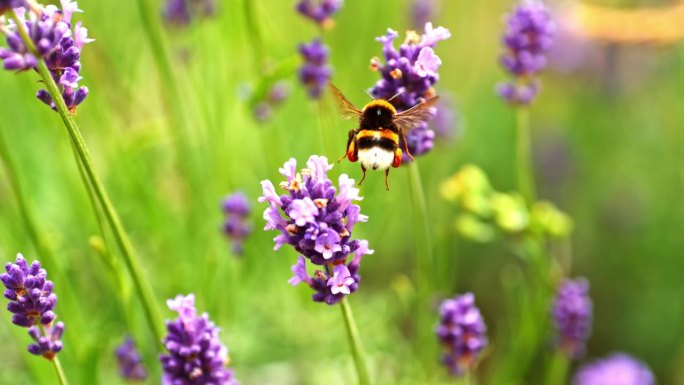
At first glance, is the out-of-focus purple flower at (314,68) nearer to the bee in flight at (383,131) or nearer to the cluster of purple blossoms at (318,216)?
the bee in flight at (383,131)

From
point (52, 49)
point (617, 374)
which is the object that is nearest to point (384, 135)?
point (52, 49)

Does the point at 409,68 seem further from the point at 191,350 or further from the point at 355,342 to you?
the point at 191,350

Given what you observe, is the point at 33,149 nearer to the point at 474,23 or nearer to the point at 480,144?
the point at 480,144

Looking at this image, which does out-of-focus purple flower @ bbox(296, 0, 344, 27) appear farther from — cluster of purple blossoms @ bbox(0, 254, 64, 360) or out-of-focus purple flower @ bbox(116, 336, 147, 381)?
cluster of purple blossoms @ bbox(0, 254, 64, 360)

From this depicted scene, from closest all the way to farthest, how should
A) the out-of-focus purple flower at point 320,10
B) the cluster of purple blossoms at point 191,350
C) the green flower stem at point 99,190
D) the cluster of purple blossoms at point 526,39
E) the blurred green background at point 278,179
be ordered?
the green flower stem at point 99,190 < the cluster of purple blossoms at point 191,350 < the cluster of purple blossoms at point 526,39 < the out-of-focus purple flower at point 320,10 < the blurred green background at point 278,179

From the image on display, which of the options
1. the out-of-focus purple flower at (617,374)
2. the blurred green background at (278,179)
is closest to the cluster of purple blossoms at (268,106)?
the blurred green background at (278,179)

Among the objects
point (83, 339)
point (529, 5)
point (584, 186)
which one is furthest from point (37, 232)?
point (584, 186)
